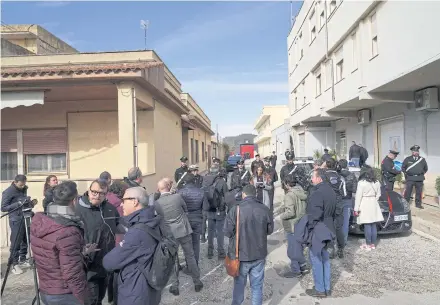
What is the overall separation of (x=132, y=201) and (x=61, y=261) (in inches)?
27.4

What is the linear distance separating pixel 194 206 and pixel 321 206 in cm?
205

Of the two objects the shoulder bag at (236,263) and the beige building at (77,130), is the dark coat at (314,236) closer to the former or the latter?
the shoulder bag at (236,263)

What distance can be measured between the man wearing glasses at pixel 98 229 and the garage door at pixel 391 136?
1092cm

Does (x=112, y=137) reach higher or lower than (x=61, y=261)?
higher

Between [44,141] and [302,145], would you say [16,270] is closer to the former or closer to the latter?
[44,141]

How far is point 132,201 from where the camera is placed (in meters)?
2.86

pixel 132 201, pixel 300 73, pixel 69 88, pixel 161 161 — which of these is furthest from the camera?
pixel 300 73

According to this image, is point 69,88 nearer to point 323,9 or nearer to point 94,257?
point 94,257

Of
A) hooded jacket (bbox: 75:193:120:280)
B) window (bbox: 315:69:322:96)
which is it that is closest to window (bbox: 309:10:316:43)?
window (bbox: 315:69:322:96)

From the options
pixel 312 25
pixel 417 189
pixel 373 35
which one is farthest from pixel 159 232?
pixel 312 25

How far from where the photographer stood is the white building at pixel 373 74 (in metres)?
8.22

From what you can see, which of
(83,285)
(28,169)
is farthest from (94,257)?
(28,169)

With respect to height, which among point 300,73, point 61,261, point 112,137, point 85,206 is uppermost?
point 300,73

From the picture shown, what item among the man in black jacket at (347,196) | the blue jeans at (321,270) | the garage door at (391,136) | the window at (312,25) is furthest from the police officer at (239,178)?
the window at (312,25)
